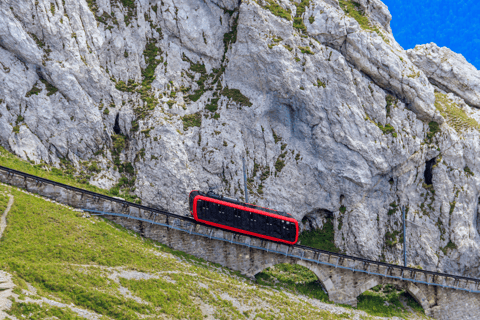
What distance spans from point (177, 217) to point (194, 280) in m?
7.22

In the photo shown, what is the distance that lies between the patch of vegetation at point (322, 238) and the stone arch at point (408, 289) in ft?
19.2

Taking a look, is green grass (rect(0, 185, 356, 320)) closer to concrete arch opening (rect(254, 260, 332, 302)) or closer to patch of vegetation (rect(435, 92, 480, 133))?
concrete arch opening (rect(254, 260, 332, 302))

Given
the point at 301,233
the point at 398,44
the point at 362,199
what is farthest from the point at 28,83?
the point at 398,44

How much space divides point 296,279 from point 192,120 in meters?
24.4

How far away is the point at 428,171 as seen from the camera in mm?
50500

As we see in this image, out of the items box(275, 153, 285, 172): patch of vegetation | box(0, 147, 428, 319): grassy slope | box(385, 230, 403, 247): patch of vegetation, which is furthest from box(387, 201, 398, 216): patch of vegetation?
box(275, 153, 285, 172): patch of vegetation

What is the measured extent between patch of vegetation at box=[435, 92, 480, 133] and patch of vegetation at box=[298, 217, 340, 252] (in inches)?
996

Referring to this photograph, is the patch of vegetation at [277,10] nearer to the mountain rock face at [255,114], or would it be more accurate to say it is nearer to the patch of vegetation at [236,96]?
the mountain rock face at [255,114]

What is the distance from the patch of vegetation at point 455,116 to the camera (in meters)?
52.6

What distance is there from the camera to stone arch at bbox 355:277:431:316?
40.5m

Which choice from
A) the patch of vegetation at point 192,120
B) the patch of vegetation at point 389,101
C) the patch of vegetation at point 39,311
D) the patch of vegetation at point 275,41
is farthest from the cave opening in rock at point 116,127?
the patch of vegetation at point 389,101

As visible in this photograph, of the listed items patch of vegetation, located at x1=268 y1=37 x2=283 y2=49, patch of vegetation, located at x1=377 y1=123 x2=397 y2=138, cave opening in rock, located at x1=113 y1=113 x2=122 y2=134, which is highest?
patch of vegetation, located at x1=268 y1=37 x2=283 y2=49

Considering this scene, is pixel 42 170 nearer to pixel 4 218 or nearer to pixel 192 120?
pixel 4 218

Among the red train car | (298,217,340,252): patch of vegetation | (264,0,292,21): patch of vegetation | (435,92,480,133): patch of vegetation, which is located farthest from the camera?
(435,92,480,133): patch of vegetation
